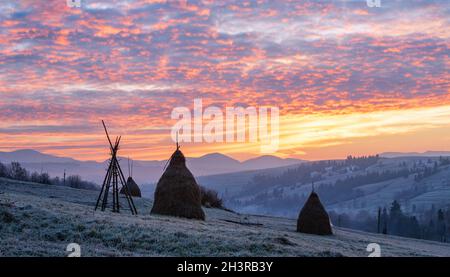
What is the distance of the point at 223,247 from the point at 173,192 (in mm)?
14894

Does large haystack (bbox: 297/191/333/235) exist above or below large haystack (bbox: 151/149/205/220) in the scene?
below

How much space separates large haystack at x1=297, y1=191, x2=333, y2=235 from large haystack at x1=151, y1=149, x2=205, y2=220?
10532mm

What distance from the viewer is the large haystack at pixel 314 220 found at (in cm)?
3900

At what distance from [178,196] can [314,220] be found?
1266 cm

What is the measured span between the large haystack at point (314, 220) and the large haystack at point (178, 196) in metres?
10.5

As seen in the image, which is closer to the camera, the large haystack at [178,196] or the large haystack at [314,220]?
the large haystack at [178,196]

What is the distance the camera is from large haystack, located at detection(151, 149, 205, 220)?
3181 cm

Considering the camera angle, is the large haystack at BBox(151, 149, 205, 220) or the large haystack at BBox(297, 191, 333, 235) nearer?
the large haystack at BBox(151, 149, 205, 220)

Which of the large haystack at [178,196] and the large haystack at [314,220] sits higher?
the large haystack at [178,196]

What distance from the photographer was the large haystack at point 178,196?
104 feet

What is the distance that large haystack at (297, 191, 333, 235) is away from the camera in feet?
128

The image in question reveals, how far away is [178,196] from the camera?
3212 cm
